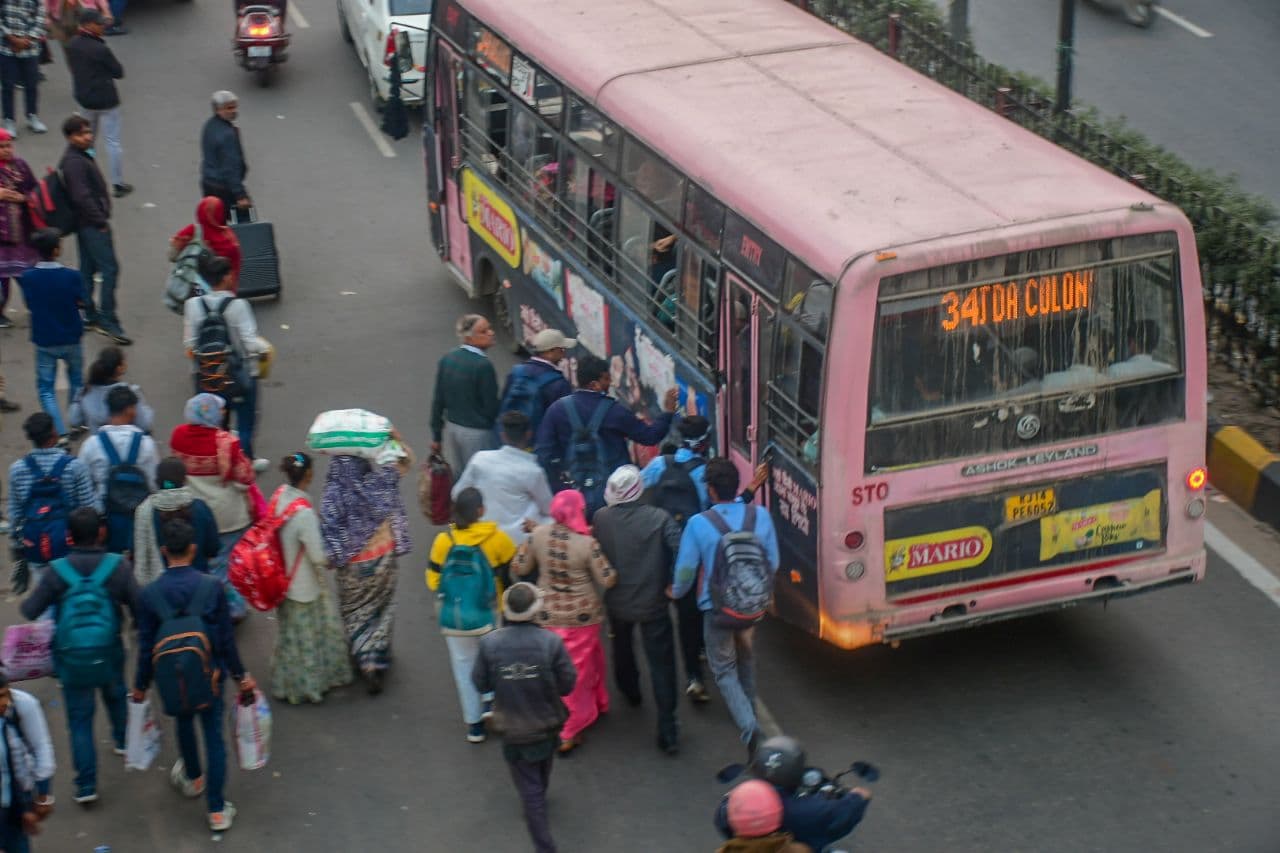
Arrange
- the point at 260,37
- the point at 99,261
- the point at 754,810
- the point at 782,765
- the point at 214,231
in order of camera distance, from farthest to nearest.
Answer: the point at 260,37 → the point at 99,261 → the point at 214,231 → the point at 782,765 → the point at 754,810

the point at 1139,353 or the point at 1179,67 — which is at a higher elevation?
the point at 1139,353

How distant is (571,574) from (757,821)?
2.36m

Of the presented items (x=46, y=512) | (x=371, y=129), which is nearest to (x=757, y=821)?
(x=46, y=512)

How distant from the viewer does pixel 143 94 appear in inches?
795

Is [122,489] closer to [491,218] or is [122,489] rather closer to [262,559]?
[262,559]

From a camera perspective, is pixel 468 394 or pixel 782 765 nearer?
pixel 782 765

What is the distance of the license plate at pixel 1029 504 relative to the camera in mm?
8836

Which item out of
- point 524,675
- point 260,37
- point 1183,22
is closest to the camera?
point 524,675

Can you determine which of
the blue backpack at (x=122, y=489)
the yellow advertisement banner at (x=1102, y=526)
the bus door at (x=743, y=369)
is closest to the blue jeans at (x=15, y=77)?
the blue backpack at (x=122, y=489)

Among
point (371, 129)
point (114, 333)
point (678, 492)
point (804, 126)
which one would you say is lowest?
point (371, 129)

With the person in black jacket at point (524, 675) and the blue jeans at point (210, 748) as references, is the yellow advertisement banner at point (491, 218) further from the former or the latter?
the person in black jacket at point (524, 675)

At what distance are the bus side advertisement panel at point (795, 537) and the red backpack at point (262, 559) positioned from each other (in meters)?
2.38

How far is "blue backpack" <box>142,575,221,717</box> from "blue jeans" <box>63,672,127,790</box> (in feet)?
1.94

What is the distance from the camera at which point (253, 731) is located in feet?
28.7
